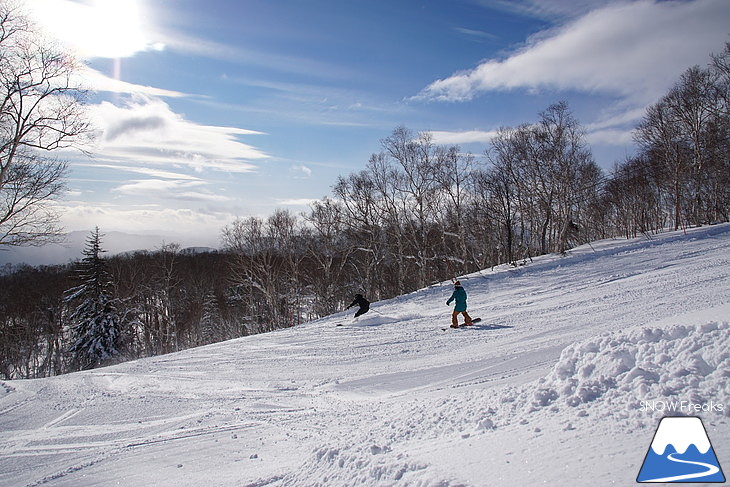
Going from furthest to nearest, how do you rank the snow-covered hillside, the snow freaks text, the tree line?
the tree line, the snow-covered hillside, the snow freaks text

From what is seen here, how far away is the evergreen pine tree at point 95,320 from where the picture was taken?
29.9 metres

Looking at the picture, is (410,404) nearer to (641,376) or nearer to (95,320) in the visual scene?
(641,376)

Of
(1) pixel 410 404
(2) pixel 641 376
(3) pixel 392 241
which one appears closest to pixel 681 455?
(2) pixel 641 376

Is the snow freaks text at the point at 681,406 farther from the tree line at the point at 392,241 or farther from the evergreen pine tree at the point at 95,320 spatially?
the evergreen pine tree at the point at 95,320

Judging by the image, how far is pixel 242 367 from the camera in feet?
35.5

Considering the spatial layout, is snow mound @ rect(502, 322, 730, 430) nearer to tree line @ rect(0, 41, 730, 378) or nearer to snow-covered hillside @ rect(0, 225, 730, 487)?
snow-covered hillside @ rect(0, 225, 730, 487)

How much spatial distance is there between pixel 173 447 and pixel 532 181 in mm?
30365

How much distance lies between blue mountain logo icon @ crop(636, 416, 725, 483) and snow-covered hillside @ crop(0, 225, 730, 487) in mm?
97

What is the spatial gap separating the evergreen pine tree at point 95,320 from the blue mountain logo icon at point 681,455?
34.4 metres

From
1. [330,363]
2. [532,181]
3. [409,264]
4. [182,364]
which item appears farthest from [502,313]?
[409,264]

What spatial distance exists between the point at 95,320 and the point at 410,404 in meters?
32.1

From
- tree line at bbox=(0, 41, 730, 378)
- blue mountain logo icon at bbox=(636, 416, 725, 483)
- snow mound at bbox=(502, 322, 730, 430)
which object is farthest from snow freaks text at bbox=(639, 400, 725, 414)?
tree line at bbox=(0, 41, 730, 378)

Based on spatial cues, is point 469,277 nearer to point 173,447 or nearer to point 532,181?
point 532,181

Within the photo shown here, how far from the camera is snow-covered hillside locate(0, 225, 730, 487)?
12.9ft
